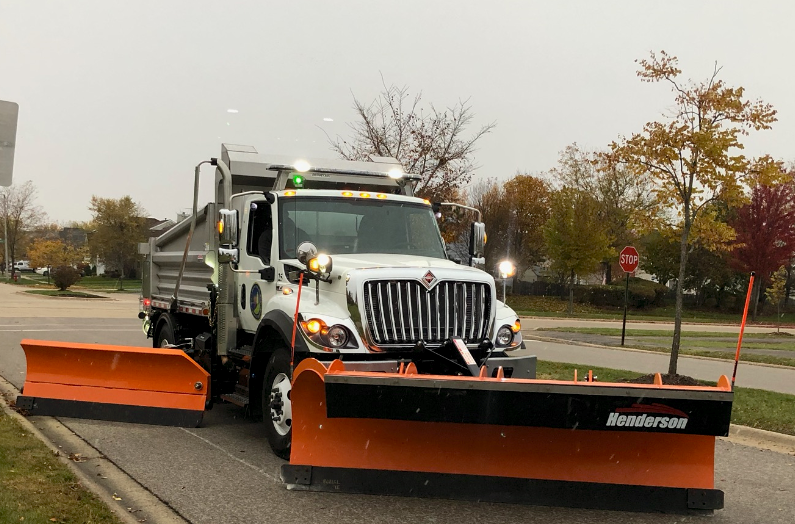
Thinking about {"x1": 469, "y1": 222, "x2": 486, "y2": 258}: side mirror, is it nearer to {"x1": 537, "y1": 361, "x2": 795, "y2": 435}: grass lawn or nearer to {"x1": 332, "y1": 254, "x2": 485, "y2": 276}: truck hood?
{"x1": 332, "y1": 254, "x2": 485, "y2": 276}: truck hood

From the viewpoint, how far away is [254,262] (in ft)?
26.7

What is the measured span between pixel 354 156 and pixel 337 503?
17.8 meters

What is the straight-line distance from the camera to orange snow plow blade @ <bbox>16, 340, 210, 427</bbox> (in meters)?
8.28

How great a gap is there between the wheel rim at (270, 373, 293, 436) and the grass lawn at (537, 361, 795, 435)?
543 cm

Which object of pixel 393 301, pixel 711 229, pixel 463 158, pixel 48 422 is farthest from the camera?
pixel 463 158

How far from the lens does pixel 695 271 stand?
52.2 m

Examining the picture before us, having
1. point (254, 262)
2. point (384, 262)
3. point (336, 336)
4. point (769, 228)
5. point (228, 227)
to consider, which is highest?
point (769, 228)

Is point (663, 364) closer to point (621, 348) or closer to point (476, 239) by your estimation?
point (621, 348)

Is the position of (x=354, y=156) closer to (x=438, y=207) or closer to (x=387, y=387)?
(x=438, y=207)

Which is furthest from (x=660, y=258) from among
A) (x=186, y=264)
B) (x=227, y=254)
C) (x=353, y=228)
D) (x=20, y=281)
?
(x=20, y=281)

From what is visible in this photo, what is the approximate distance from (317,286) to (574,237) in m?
37.5

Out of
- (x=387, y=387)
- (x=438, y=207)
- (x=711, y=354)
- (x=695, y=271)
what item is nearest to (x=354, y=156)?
(x=711, y=354)

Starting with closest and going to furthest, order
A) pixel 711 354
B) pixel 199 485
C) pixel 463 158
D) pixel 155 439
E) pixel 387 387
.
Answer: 1. pixel 387 387
2. pixel 199 485
3. pixel 155 439
4. pixel 711 354
5. pixel 463 158

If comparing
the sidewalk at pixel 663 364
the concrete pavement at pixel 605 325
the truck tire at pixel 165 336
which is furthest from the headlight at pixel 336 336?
the concrete pavement at pixel 605 325
